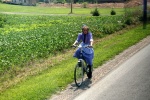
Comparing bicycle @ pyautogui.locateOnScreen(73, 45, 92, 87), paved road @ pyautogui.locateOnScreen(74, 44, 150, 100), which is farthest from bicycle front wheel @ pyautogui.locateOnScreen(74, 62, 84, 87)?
paved road @ pyautogui.locateOnScreen(74, 44, 150, 100)

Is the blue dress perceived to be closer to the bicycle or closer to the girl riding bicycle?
the girl riding bicycle

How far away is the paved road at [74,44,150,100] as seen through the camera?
9.12 metres

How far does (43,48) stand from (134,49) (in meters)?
5.66

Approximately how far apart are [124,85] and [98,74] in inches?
73.2

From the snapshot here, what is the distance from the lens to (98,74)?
1191 cm

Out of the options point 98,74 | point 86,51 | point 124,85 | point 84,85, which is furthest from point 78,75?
point 98,74

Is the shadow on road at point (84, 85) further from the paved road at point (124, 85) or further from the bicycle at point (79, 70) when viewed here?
the paved road at point (124, 85)

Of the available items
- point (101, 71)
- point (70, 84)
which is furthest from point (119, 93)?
point (101, 71)

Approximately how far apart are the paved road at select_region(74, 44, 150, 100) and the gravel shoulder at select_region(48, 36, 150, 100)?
0.77ft

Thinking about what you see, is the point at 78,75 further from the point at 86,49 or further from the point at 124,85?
the point at 124,85

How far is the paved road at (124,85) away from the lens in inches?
359

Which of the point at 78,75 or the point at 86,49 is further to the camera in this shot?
the point at 86,49

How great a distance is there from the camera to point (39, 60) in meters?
15.0

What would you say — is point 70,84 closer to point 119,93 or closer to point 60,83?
point 60,83
